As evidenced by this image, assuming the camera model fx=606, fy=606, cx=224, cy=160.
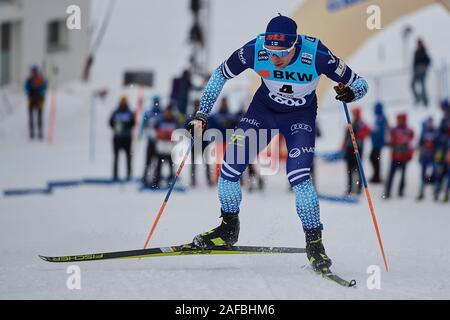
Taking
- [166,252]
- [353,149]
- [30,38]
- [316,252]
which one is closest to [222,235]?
[166,252]

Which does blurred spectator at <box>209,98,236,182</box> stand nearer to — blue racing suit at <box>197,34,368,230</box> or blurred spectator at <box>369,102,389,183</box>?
blurred spectator at <box>369,102,389,183</box>

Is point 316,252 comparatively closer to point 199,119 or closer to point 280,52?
point 199,119

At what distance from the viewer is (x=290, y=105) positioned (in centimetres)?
458

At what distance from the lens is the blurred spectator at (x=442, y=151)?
374 inches

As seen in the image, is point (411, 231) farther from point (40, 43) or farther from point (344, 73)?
point (40, 43)

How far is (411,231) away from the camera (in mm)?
6922

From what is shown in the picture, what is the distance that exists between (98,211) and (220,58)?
1463 cm

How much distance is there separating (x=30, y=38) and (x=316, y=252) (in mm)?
19241

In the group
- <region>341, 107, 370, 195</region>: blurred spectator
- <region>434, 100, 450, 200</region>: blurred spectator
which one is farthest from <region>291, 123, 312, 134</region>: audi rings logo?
<region>341, 107, 370, 195</region>: blurred spectator

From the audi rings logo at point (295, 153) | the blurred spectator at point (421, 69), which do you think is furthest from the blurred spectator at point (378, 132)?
the audi rings logo at point (295, 153)

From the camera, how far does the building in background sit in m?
21.2

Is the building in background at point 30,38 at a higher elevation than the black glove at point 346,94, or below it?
higher

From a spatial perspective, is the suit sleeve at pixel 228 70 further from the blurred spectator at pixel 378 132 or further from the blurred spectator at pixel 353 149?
the blurred spectator at pixel 378 132
